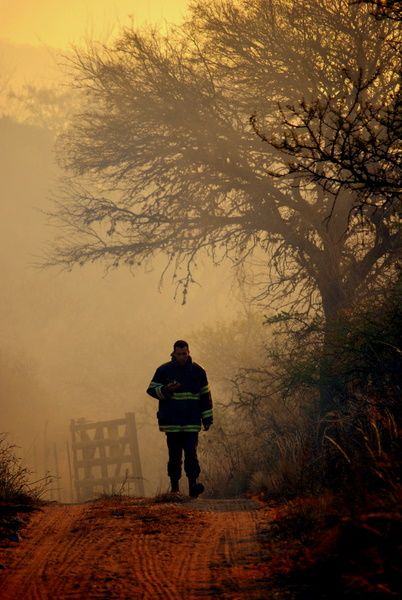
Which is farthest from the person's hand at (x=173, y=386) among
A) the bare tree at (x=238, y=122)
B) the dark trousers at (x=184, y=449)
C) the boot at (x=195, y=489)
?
the bare tree at (x=238, y=122)

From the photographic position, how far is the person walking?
33.2 feet

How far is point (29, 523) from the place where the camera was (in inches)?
313

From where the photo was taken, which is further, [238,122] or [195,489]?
[238,122]

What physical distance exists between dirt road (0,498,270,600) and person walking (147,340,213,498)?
58.9 inches

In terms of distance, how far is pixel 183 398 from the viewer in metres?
10.1

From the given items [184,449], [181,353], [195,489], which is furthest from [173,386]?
[195,489]

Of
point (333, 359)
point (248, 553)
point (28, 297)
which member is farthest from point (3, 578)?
point (28, 297)

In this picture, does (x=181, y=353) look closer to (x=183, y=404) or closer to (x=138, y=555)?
(x=183, y=404)

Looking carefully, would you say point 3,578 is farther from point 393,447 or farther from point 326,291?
point 326,291

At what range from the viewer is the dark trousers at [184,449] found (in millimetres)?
10258

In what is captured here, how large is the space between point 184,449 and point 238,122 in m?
8.25

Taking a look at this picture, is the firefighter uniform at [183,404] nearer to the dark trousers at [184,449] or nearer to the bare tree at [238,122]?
the dark trousers at [184,449]

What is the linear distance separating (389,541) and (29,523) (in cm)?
450

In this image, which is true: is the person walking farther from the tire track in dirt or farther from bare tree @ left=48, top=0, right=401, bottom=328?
bare tree @ left=48, top=0, right=401, bottom=328
